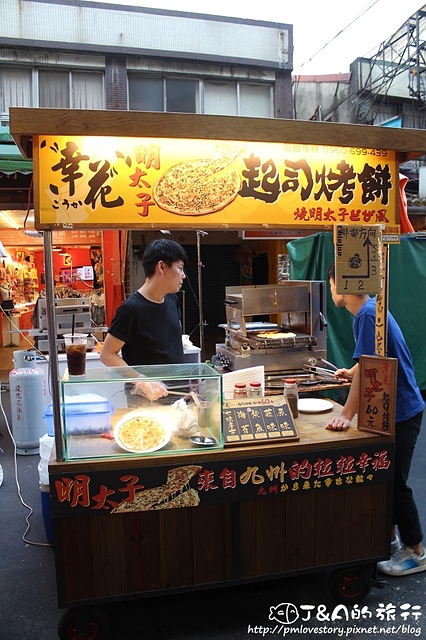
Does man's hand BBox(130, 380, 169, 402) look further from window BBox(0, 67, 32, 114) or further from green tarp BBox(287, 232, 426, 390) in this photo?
window BBox(0, 67, 32, 114)

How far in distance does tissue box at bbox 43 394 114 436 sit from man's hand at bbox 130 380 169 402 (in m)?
0.21

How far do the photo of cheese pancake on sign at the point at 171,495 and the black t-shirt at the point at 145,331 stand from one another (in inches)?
47.3

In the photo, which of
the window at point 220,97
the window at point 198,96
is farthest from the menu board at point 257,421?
the window at point 220,97

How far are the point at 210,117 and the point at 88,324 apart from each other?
506 centimetres

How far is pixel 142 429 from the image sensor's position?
2.83 m

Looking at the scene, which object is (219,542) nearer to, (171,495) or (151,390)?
(171,495)

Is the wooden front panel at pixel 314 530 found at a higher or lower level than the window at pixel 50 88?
lower

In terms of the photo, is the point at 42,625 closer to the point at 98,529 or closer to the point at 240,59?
the point at 98,529

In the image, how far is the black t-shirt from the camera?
11.7 ft

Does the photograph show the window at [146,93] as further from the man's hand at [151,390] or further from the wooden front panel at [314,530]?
the wooden front panel at [314,530]

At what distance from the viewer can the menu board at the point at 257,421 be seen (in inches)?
111

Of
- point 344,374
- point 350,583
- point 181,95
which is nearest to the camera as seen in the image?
point 350,583

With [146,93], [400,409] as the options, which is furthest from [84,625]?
[146,93]

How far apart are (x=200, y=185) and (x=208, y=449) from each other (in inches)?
60.5
